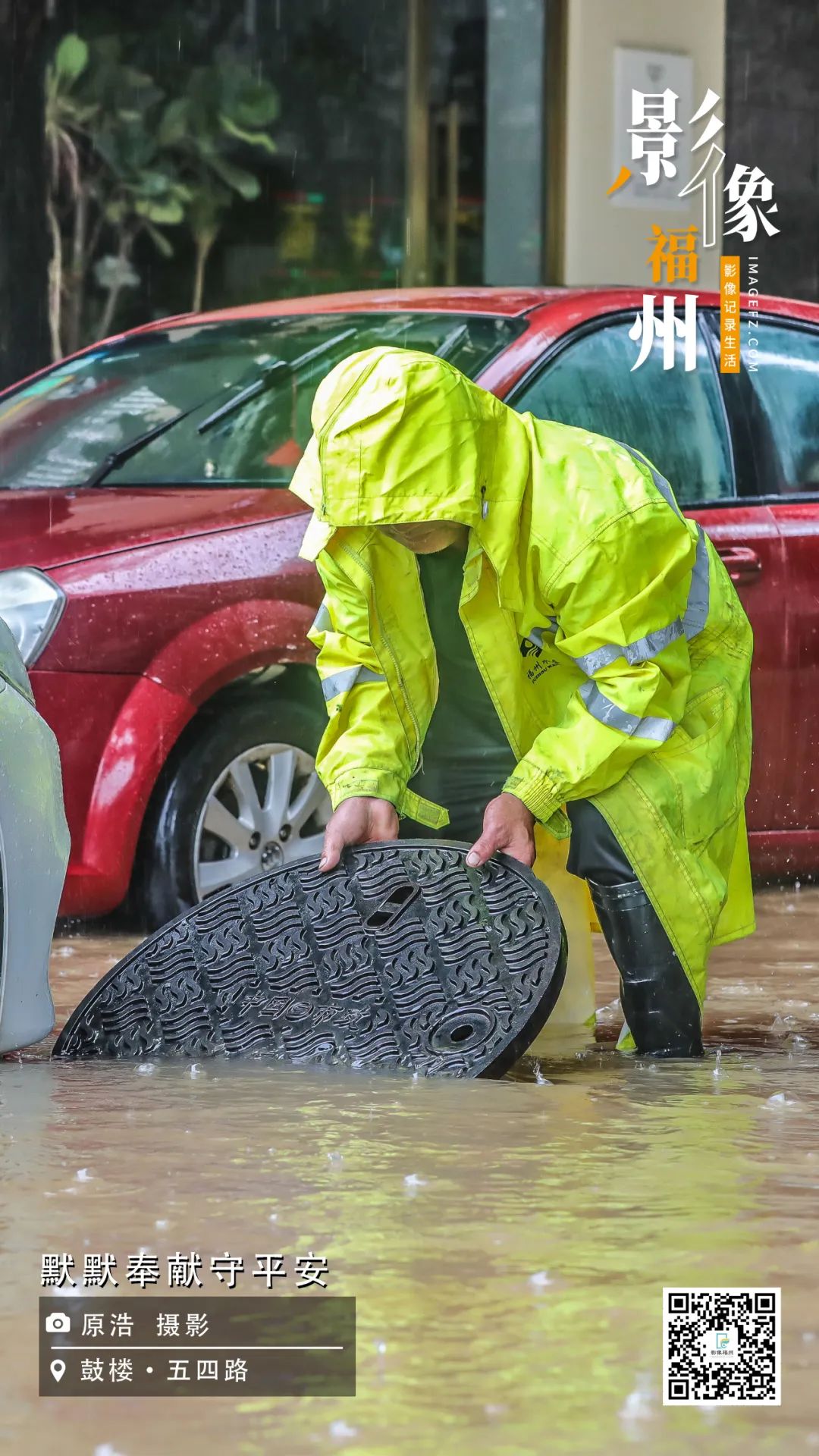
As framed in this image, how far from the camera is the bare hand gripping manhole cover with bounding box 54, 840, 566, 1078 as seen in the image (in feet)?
10.3

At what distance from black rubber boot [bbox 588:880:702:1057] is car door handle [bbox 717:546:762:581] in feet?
5.48

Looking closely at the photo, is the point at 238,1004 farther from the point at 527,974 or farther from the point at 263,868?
the point at 263,868

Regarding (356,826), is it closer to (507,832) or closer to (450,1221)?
(507,832)

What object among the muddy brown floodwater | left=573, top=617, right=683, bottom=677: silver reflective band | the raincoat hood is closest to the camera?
the muddy brown floodwater

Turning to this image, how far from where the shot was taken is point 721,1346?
1845 mm

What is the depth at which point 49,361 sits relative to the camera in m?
6.09

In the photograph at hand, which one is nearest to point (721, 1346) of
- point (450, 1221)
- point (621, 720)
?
point (450, 1221)

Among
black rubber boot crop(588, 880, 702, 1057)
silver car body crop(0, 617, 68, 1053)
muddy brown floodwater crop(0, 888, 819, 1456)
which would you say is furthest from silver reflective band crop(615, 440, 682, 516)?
silver car body crop(0, 617, 68, 1053)

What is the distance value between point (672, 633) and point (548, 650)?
0.26 metres

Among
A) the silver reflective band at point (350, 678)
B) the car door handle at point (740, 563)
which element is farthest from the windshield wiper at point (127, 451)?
the silver reflective band at point (350, 678)

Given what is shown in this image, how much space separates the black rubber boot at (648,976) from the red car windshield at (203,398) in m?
1.75

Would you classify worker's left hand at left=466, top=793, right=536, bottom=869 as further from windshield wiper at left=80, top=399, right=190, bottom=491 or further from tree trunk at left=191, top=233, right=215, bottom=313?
tree trunk at left=191, top=233, right=215, bottom=313

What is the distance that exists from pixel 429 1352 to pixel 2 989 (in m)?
1.48

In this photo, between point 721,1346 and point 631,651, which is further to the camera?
point 631,651
